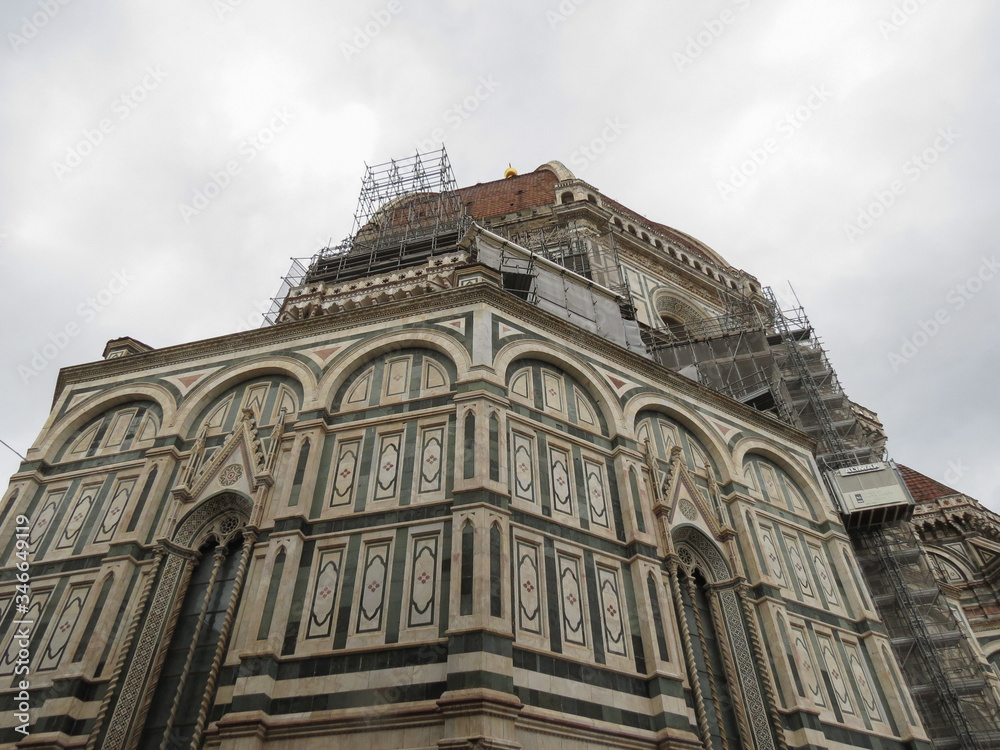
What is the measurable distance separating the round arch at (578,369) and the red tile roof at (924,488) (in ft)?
79.3

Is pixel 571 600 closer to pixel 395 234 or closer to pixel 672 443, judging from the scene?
pixel 672 443

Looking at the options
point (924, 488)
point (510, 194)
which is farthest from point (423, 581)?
point (924, 488)

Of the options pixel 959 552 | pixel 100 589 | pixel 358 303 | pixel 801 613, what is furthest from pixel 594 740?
pixel 959 552

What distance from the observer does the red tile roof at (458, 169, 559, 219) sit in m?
34.9

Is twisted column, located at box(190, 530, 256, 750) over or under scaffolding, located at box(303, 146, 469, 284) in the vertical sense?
under

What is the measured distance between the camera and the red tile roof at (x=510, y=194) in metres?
34.9

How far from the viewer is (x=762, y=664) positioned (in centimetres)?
1422

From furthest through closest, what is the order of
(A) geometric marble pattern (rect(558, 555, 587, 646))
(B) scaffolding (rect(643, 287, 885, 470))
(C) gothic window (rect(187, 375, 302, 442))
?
(B) scaffolding (rect(643, 287, 885, 470)) < (C) gothic window (rect(187, 375, 302, 442)) < (A) geometric marble pattern (rect(558, 555, 587, 646))

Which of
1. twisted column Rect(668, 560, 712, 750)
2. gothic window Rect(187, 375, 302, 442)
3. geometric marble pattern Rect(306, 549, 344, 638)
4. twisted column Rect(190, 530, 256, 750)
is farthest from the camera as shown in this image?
gothic window Rect(187, 375, 302, 442)

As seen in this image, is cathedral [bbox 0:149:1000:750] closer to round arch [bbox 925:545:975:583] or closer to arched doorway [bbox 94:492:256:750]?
arched doorway [bbox 94:492:256:750]

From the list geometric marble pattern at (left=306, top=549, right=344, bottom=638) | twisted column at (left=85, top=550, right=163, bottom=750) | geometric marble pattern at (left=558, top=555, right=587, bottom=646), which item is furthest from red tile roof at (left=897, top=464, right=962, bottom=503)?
twisted column at (left=85, top=550, right=163, bottom=750)

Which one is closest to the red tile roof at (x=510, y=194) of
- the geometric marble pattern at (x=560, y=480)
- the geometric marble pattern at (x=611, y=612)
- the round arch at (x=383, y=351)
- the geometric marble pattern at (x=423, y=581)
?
the round arch at (x=383, y=351)

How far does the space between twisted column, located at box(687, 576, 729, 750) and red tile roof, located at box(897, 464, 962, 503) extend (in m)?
24.1

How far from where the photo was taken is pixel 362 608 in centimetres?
1188
